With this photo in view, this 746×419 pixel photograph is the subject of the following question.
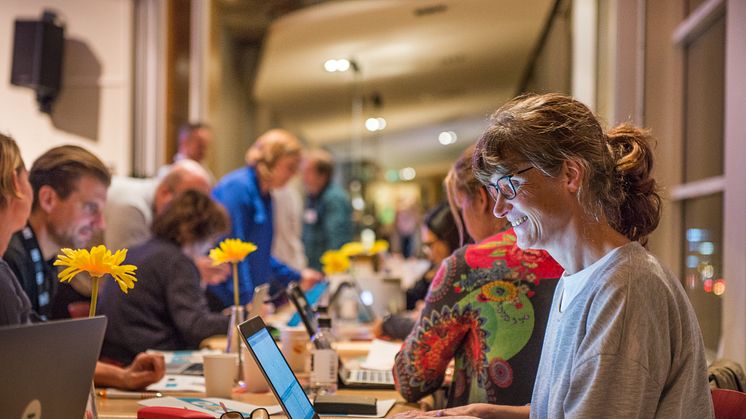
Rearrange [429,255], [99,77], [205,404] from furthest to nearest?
[99,77], [429,255], [205,404]

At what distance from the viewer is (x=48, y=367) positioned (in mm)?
1241

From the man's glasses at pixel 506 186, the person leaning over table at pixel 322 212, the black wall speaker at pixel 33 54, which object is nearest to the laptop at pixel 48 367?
the man's glasses at pixel 506 186

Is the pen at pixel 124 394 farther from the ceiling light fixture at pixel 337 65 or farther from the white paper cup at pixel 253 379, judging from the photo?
the ceiling light fixture at pixel 337 65

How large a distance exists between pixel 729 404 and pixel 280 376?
35.0 inches

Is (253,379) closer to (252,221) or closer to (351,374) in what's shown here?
(351,374)

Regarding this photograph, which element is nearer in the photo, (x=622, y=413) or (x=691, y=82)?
(x=622, y=413)

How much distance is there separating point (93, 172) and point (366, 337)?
1493 mm

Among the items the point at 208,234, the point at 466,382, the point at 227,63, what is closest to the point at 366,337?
the point at 208,234

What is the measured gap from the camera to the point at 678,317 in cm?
132

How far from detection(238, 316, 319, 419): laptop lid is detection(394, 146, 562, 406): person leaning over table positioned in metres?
0.42

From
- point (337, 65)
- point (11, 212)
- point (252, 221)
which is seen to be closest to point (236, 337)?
point (11, 212)

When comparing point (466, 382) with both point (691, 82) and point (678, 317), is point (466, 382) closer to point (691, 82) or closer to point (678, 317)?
point (678, 317)

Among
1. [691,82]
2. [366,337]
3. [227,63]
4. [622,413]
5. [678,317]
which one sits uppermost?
[227,63]

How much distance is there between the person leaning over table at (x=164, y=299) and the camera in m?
2.89
